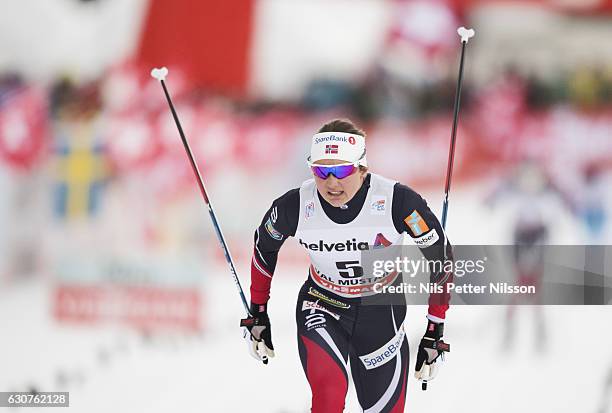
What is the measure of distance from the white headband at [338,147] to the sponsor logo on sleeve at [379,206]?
0.14m

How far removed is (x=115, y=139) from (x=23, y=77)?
50.7 inches

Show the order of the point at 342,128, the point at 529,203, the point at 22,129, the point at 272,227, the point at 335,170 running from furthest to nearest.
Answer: the point at 22,129 < the point at 529,203 < the point at 272,227 < the point at 342,128 < the point at 335,170

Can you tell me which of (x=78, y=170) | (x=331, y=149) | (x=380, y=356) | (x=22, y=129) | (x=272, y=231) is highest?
(x=22, y=129)

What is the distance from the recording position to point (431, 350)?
2975mm

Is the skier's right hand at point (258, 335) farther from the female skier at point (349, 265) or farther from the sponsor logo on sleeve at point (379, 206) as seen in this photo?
the sponsor logo on sleeve at point (379, 206)

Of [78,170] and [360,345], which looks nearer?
[360,345]

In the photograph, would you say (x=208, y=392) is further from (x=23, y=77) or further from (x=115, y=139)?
(x=23, y=77)

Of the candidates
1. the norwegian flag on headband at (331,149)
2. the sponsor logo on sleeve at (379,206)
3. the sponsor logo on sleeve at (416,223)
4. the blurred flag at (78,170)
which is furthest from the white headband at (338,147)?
the blurred flag at (78,170)

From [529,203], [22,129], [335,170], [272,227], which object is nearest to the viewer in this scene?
[335,170]

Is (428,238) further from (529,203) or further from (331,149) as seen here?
(529,203)

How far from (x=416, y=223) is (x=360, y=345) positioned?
512mm

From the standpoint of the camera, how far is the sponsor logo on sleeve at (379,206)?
291 centimetres

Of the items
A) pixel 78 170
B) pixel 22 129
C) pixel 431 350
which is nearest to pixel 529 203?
pixel 431 350

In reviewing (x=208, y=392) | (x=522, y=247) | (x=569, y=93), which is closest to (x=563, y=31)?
(x=569, y=93)
